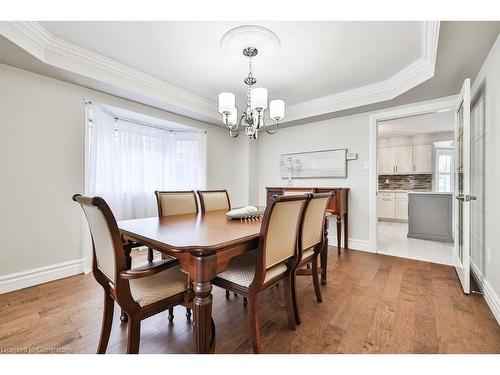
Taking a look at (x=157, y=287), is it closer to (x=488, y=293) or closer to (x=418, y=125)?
(x=488, y=293)

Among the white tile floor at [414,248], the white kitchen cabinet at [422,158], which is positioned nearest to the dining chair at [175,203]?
the white tile floor at [414,248]

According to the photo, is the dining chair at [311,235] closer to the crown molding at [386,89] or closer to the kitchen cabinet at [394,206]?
the crown molding at [386,89]

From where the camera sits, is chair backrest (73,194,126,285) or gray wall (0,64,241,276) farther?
gray wall (0,64,241,276)

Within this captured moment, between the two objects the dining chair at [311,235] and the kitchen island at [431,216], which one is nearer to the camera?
the dining chair at [311,235]

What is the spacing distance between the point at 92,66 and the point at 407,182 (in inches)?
275

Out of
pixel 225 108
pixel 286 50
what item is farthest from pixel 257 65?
pixel 225 108

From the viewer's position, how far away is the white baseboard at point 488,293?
5.40 feet

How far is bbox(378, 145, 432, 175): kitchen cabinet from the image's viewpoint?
18.6 ft

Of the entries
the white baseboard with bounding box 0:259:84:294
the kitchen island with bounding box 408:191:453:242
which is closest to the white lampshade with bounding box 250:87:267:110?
the white baseboard with bounding box 0:259:84:294

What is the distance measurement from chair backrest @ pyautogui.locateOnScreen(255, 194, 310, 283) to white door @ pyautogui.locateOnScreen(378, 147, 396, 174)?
5.79m

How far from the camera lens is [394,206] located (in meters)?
5.91

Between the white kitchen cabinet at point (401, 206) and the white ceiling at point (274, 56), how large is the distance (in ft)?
13.4

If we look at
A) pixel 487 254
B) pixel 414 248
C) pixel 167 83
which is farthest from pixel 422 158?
pixel 167 83

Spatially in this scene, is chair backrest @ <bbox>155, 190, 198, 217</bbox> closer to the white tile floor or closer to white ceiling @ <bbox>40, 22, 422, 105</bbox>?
white ceiling @ <bbox>40, 22, 422, 105</bbox>
